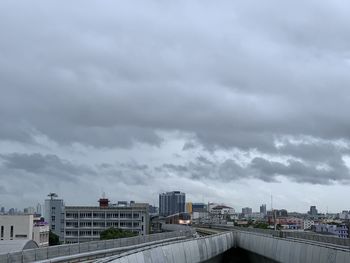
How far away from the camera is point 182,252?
3416 centimetres

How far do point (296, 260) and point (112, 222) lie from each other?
156 m

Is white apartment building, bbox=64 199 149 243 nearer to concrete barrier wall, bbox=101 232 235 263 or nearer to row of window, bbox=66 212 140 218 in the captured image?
row of window, bbox=66 212 140 218

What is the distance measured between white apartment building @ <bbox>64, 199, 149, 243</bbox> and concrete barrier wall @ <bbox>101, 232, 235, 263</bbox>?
131m

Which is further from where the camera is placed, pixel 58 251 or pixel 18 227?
pixel 18 227

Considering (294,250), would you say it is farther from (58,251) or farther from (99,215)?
(99,215)

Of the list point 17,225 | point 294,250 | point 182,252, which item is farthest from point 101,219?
point 294,250

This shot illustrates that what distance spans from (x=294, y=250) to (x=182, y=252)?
6.18 metres

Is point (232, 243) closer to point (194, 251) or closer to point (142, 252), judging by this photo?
point (194, 251)

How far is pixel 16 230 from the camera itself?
136000 mm

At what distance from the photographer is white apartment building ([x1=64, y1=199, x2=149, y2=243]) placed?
183 m

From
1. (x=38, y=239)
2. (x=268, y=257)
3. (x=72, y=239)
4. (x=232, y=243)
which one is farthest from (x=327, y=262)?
(x=72, y=239)

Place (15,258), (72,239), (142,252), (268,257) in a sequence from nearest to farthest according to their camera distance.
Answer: (15,258) < (142,252) < (268,257) < (72,239)

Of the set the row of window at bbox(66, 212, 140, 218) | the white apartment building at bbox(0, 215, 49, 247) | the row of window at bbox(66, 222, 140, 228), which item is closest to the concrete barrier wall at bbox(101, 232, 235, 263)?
the white apartment building at bbox(0, 215, 49, 247)

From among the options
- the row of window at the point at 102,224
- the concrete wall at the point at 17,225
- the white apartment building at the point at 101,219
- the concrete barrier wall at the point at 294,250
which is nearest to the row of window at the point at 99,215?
the white apartment building at the point at 101,219
